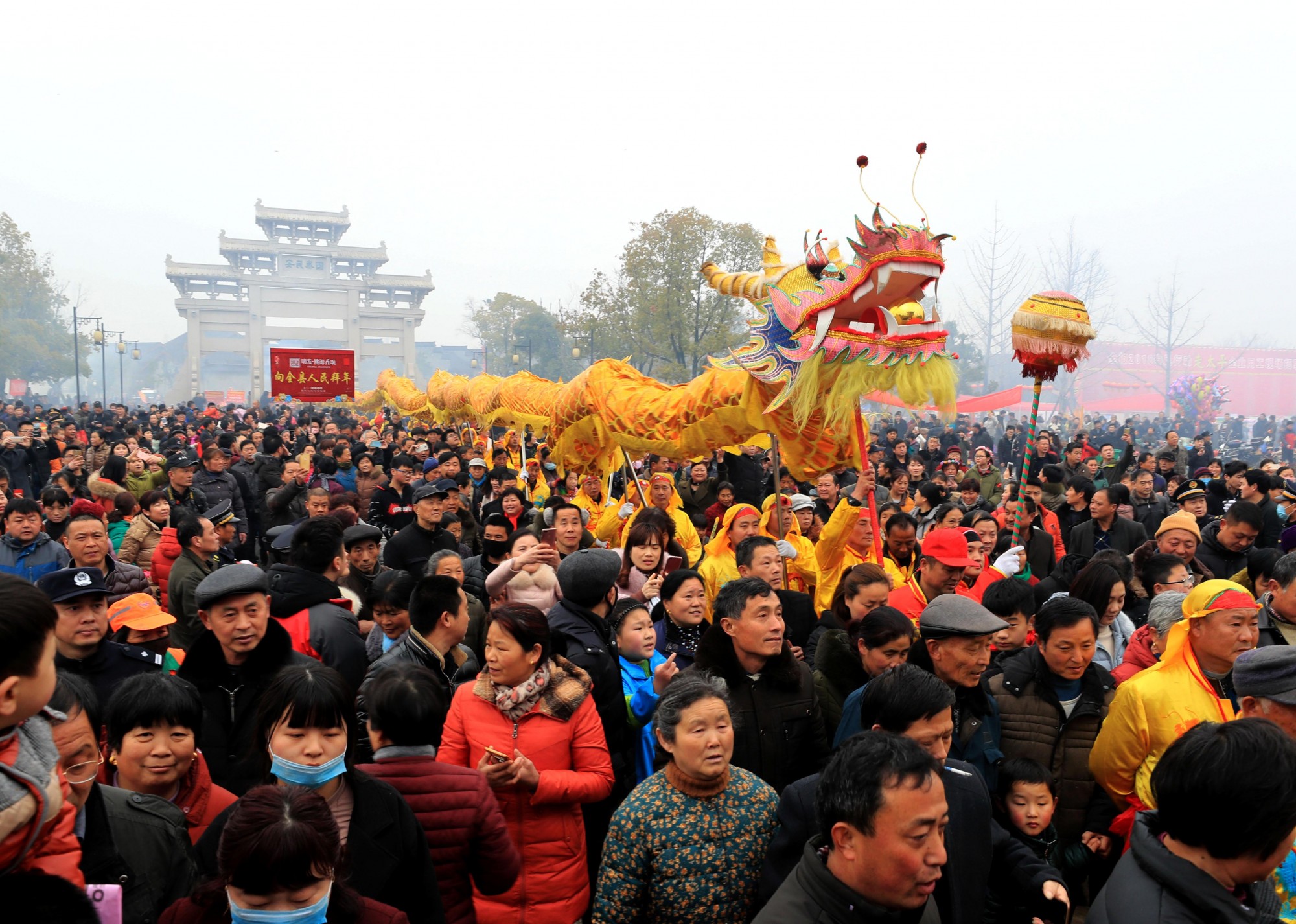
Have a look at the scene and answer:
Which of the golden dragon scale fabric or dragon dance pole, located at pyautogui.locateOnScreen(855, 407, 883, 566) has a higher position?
the golden dragon scale fabric

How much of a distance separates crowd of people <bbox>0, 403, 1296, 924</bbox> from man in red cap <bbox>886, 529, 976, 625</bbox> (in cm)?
2

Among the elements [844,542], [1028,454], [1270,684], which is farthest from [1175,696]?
[1028,454]

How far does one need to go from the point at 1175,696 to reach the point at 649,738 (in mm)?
1506

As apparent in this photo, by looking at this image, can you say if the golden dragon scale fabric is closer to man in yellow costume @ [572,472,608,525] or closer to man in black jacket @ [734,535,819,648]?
man in yellow costume @ [572,472,608,525]

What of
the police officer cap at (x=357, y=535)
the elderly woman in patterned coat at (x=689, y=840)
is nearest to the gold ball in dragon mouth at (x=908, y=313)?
the police officer cap at (x=357, y=535)

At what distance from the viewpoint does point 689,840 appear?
1.97 metres

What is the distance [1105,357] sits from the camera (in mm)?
37375

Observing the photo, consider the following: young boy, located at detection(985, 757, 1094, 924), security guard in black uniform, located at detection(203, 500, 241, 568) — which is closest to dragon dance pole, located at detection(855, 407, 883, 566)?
young boy, located at detection(985, 757, 1094, 924)

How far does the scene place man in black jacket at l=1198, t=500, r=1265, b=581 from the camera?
184 inches

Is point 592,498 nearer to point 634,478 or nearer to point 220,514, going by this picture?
point 634,478

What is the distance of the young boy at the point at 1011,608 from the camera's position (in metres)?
3.17

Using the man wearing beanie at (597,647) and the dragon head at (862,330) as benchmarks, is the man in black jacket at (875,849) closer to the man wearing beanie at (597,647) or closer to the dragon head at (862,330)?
the man wearing beanie at (597,647)

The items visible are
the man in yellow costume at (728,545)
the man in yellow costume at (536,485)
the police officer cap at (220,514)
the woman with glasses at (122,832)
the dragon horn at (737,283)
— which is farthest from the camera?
the man in yellow costume at (536,485)

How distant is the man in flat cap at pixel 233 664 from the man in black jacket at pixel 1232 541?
15.2ft
